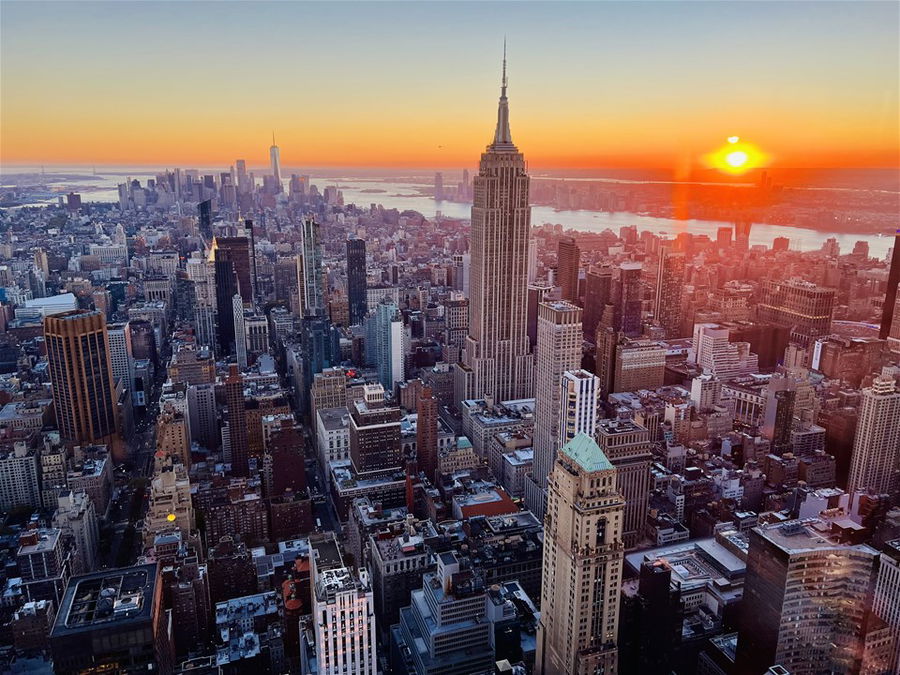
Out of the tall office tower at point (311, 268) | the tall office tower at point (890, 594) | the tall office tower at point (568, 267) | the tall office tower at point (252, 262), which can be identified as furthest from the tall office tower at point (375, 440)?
the tall office tower at point (252, 262)

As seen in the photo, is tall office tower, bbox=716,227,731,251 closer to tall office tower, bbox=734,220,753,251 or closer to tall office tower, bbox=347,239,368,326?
tall office tower, bbox=734,220,753,251

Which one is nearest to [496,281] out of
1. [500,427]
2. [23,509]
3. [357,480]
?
[500,427]

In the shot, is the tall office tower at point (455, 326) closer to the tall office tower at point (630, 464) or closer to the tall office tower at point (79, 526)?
the tall office tower at point (630, 464)

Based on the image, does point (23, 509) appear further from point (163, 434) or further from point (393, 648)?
point (393, 648)

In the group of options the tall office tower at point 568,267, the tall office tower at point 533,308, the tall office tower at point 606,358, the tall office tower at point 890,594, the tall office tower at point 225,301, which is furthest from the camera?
the tall office tower at point 225,301

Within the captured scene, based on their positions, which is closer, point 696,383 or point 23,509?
point 23,509
